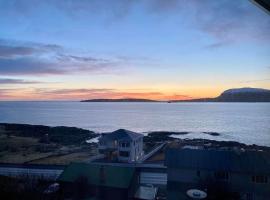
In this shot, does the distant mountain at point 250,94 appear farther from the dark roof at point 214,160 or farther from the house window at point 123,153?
the house window at point 123,153

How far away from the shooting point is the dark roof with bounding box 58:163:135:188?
2.41 m

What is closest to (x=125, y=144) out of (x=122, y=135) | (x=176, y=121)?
(x=122, y=135)

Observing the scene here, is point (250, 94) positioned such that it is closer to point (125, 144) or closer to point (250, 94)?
point (250, 94)

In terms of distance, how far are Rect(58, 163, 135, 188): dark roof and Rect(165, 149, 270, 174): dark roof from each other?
0.57 m

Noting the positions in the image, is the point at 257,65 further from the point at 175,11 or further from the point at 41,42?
the point at 41,42

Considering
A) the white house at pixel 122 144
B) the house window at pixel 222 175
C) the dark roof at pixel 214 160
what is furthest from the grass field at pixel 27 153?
the house window at pixel 222 175

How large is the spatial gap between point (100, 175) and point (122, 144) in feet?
14.3

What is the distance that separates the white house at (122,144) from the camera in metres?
6.37

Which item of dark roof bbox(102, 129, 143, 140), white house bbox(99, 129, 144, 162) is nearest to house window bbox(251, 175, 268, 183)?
white house bbox(99, 129, 144, 162)

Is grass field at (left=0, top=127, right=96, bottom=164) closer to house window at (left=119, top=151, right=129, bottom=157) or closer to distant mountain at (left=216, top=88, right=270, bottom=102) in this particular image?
house window at (left=119, top=151, right=129, bottom=157)

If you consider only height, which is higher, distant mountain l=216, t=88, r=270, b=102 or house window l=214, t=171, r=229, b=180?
distant mountain l=216, t=88, r=270, b=102

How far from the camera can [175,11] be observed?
2.33 meters

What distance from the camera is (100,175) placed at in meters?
2.59

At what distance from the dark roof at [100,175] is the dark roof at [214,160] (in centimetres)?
57
